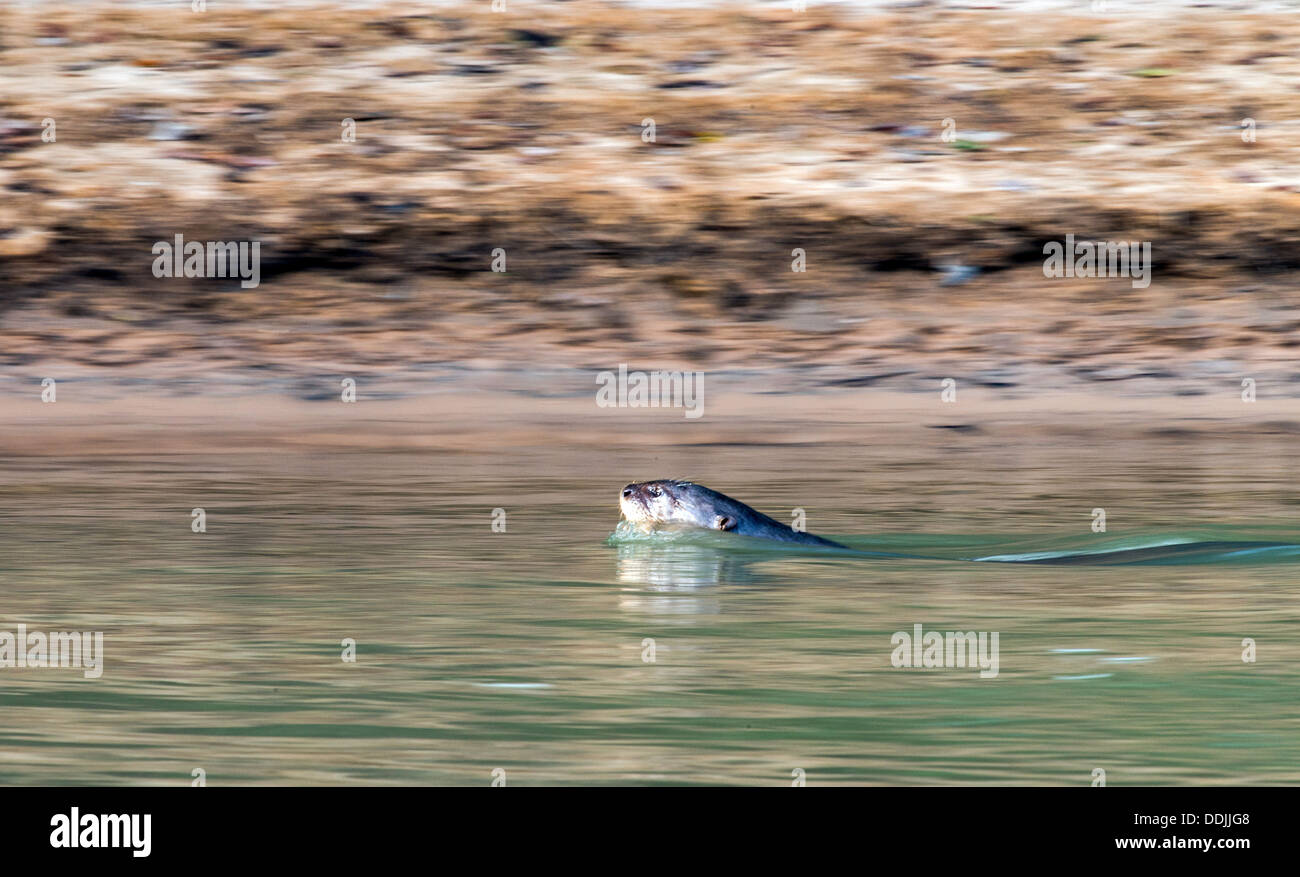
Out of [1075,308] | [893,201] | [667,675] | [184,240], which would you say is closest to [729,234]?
[893,201]

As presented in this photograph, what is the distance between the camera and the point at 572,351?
17.6 m

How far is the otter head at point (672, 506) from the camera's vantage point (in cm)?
1066

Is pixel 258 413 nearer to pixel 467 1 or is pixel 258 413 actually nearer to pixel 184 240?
pixel 184 240

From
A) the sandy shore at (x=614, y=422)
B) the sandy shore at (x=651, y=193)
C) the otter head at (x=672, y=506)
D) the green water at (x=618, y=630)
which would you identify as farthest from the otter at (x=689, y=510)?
the sandy shore at (x=651, y=193)

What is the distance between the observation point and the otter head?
1066cm

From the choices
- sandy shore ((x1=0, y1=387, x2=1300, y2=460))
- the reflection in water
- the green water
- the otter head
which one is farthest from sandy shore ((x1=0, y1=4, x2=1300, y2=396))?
the reflection in water

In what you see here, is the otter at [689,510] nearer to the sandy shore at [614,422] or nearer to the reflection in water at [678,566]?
the reflection in water at [678,566]

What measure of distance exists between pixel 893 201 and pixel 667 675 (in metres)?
12.6

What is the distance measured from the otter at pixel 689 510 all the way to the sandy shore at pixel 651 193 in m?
6.32

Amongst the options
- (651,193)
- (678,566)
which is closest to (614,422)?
(651,193)

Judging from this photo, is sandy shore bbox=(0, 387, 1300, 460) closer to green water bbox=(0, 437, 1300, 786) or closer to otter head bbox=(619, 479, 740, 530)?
green water bbox=(0, 437, 1300, 786)

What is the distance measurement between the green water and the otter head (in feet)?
0.40

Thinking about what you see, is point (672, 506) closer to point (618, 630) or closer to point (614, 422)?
point (618, 630)

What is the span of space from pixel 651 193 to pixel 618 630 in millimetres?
11647
